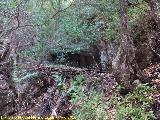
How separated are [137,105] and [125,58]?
894mm

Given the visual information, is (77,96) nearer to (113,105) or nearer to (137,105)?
(113,105)

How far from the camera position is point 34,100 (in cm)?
812

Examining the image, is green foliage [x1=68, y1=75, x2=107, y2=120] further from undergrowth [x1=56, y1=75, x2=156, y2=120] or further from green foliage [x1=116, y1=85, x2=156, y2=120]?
green foliage [x1=116, y1=85, x2=156, y2=120]

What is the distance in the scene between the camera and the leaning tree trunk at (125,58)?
6.18 m

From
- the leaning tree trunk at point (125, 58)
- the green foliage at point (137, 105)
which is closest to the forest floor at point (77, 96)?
the green foliage at point (137, 105)

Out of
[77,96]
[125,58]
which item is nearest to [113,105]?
[77,96]

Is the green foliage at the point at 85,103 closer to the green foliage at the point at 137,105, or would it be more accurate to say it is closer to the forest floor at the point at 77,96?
the forest floor at the point at 77,96

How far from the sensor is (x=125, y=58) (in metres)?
6.35

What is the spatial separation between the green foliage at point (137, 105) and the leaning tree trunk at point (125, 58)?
28cm

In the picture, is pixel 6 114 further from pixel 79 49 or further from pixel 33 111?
pixel 79 49

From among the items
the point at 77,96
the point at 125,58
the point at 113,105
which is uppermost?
the point at 125,58

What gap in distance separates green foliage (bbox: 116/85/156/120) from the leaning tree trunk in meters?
0.28

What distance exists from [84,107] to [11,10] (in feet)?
10.7

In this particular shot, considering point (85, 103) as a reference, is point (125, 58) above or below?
above
